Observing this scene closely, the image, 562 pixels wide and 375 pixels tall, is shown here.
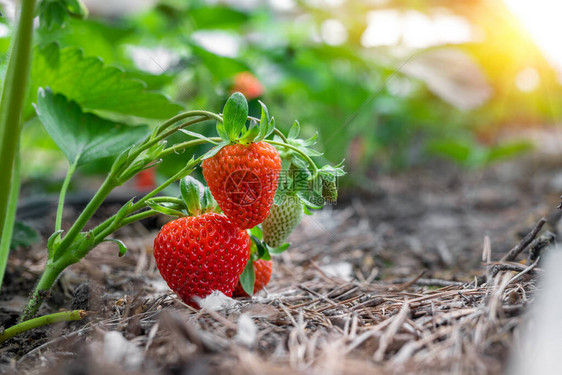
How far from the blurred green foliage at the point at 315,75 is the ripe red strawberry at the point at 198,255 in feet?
1.53

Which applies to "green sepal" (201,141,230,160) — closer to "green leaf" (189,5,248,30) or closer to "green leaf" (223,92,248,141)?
"green leaf" (223,92,248,141)

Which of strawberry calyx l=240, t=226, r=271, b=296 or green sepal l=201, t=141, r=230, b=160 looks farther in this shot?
strawberry calyx l=240, t=226, r=271, b=296

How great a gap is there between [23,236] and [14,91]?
58 cm

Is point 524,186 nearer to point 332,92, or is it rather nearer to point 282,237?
point 332,92

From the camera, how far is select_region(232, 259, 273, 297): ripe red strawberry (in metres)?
1.08

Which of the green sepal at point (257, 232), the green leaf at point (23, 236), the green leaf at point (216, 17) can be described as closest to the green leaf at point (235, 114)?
the green sepal at point (257, 232)

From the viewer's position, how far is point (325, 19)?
3.07 m

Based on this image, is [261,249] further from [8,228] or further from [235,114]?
[8,228]

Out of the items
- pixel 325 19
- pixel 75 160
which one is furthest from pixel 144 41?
pixel 75 160

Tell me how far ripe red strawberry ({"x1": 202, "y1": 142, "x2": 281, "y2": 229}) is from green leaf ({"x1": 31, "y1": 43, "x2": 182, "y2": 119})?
1.41 ft

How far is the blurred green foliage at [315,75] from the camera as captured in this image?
Result: 211cm

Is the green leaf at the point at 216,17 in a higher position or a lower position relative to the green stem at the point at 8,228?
higher

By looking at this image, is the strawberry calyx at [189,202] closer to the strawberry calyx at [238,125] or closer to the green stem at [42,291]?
the strawberry calyx at [238,125]

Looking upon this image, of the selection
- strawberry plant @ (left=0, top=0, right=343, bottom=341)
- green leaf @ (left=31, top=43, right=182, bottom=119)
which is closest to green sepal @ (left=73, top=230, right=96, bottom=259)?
strawberry plant @ (left=0, top=0, right=343, bottom=341)
